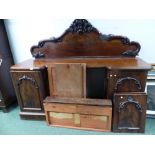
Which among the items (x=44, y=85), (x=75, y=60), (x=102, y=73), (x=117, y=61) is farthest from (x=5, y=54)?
(x=117, y=61)

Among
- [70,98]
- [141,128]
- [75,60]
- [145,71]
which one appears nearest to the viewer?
[145,71]

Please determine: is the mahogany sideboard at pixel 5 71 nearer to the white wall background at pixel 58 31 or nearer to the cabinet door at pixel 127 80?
the white wall background at pixel 58 31

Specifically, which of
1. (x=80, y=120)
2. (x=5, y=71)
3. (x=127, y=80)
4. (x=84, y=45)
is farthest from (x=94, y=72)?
(x=5, y=71)

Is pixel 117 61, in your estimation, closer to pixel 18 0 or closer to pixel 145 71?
pixel 145 71

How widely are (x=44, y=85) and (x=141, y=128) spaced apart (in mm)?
1148

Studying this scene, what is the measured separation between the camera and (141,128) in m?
1.72

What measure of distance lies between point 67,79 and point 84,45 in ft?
1.62

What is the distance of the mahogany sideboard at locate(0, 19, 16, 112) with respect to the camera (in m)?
2.14

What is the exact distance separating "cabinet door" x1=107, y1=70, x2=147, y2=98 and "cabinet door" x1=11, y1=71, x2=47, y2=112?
0.77m

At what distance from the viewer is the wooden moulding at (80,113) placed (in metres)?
1.71

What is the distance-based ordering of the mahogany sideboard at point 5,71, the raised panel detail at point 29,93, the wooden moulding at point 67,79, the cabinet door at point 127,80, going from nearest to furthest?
the cabinet door at point 127,80, the wooden moulding at point 67,79, the raised panel detail at point 29,93, the mahogany sideboard at point 5,71

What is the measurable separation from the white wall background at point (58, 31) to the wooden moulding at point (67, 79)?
592 mm

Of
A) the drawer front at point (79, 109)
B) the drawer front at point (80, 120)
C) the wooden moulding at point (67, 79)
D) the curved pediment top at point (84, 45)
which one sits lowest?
the drawer front at point (80, 120)

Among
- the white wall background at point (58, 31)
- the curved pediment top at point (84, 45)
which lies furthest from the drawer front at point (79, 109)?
the white wall background at point (58, 31)
